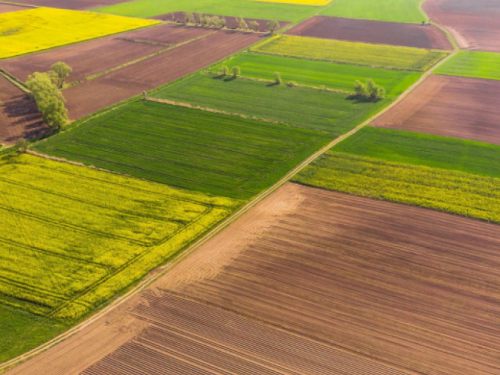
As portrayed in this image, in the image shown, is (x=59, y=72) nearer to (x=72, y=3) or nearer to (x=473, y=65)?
(x=72, y=3)

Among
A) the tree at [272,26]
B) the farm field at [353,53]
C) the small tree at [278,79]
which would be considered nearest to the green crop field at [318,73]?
the small tree at [278,79]

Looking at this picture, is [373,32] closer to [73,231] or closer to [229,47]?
[229,47]

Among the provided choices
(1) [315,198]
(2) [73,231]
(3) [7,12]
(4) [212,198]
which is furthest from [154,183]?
(3) [7,12]

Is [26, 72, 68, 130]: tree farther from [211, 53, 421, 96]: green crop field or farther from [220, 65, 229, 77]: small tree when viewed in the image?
[211, 53, 421, 96]: green crop field

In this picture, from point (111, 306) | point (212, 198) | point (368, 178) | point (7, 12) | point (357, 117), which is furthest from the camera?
point (7, 12)

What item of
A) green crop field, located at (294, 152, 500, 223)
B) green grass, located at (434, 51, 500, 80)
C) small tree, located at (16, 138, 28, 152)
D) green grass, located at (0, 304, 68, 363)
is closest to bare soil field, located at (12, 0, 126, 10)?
small tree, located at (16, 138, 28, 152)

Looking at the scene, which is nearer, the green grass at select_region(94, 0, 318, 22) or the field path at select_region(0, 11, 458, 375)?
the field path at select_region(0, 11, 458, 375)
